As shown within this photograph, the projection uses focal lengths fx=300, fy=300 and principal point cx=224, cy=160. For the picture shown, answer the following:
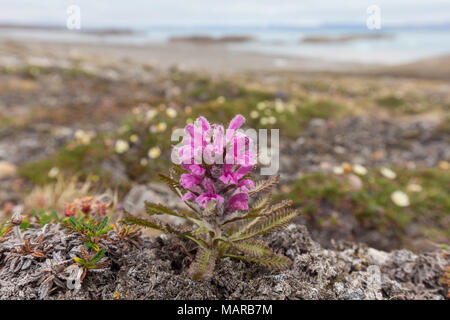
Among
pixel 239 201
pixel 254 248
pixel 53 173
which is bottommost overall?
pixel 53 173

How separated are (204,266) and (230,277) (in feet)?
1.46

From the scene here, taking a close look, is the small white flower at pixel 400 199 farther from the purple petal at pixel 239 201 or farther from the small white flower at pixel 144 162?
the small white flower at pixel 144 162

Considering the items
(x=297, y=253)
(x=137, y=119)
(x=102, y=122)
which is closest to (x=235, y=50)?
(x=102, y=122)


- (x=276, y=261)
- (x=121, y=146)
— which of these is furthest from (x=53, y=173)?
(x=276, y=261)

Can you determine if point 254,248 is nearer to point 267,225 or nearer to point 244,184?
point 267,225

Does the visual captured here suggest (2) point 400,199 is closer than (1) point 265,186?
No

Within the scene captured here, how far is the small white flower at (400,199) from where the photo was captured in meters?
5.53

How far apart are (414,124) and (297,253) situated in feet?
34.2

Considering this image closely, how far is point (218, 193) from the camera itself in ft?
7.64

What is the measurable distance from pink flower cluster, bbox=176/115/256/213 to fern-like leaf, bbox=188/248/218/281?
409mm

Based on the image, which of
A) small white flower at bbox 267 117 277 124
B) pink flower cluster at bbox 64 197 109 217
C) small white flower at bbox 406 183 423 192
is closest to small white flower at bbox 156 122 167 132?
small white flower at bbox 267 117 277 124

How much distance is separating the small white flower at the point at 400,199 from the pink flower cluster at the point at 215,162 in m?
4.48

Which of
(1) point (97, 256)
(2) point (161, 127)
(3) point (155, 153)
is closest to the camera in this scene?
(1) point (97, 256)

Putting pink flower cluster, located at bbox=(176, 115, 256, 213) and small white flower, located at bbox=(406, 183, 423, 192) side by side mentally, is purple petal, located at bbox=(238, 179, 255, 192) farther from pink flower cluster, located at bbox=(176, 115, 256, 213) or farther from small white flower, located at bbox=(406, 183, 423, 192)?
small white flower, located at bbox=(406, 183, 423, 192)
